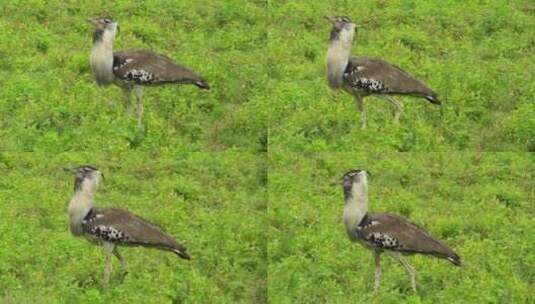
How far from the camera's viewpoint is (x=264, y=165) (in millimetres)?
20969

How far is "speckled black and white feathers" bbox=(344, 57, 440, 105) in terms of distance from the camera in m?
19.7

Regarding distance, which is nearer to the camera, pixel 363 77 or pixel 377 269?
pixel 377 269

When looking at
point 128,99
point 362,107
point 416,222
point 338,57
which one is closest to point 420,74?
point 362,107

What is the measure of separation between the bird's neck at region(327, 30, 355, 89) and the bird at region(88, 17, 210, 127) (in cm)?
171

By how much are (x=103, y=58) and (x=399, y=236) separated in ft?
15.8

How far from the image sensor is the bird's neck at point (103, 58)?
2014 centimetres

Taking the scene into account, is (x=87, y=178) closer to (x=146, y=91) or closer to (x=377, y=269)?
(x=146, y=91)

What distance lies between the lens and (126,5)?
79.3 ft

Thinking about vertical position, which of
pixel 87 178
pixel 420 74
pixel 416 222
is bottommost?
pixel 416 222

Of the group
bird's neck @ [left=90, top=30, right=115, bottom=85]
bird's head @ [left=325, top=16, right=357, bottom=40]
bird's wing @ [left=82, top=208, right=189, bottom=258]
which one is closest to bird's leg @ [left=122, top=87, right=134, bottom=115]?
bird's neck @ [left=90, top=30, right=115, bottom=85]

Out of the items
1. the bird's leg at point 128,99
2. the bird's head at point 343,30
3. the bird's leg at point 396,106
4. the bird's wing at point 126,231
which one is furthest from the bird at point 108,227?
the bird's head at point 343,30

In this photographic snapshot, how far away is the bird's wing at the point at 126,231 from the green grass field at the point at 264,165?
464mm

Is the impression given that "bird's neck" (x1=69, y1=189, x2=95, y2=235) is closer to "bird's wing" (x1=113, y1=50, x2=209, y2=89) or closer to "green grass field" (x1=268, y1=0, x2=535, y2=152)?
"bird's wing" (x1=113, y1=50, x2=209, y2=89)

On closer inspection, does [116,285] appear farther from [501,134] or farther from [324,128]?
[501,134]
